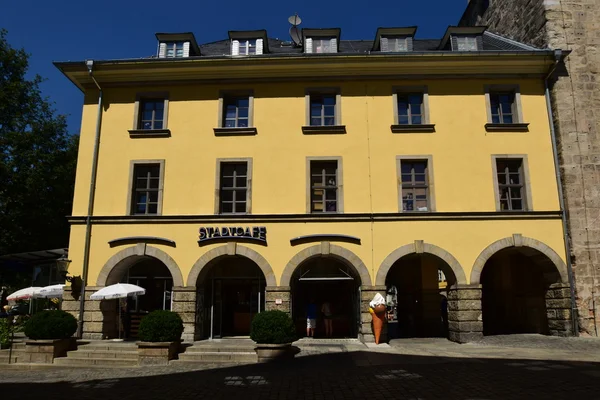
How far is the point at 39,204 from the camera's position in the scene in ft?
90.8

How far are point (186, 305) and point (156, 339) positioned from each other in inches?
112

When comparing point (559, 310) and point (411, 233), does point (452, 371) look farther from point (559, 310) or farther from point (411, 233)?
point (559, 310)

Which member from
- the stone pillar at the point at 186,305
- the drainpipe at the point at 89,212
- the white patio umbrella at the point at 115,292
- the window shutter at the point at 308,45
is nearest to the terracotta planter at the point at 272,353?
the stone pillar at the point at 186,305

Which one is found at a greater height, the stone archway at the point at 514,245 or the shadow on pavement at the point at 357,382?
the stone archway at the point at 514,245

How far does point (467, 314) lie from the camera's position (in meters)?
15.3

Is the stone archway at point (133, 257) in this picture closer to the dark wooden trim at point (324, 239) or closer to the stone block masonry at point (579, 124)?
the dark wooden trim at point (324, 239)

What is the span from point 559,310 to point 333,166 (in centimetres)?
918

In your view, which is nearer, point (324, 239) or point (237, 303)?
point (324, 239)

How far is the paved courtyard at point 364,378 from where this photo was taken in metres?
8.70

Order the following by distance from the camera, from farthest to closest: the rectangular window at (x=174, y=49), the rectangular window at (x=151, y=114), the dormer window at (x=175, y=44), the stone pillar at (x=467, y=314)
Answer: the rectangular window at (x=174, y=49), the dormer window at (x=175, y=44), the rectangular window at (x=151, y=114), the stone pillar at (x=467, y=314)

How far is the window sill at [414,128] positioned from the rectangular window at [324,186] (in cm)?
254

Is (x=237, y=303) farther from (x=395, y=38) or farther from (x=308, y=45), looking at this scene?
(x=395, y=38)

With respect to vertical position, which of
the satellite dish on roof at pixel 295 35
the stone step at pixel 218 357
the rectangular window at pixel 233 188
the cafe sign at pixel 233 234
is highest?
the satellite dish on roof at pixel 295 35

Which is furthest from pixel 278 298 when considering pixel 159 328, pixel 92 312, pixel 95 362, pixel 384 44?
pixel 384 44
